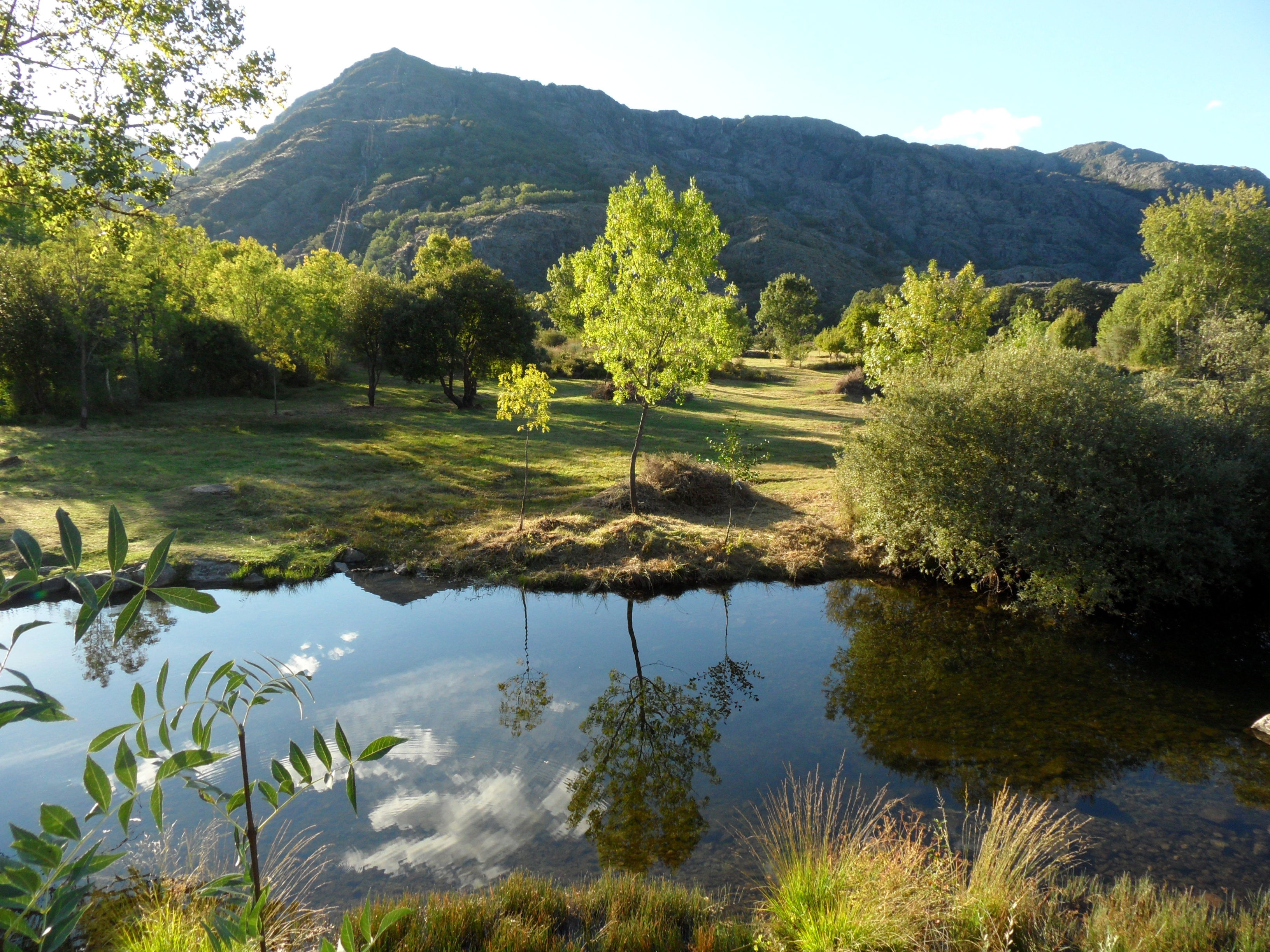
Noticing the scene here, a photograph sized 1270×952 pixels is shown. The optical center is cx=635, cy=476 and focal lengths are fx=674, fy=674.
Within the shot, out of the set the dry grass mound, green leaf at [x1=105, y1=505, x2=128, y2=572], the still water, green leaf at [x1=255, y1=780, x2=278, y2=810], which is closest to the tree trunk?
the still water

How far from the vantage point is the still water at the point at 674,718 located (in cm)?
778

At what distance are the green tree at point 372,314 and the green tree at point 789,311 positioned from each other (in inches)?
1644

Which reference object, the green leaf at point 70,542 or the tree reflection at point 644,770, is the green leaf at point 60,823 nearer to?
the green leaf at point 70,542

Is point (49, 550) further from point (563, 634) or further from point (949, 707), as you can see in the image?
point (949, 707)

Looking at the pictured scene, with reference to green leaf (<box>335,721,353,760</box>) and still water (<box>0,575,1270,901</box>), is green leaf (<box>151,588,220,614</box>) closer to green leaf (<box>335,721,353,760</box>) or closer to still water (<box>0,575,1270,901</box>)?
green leaf (<box>335,721,353,760</box>)

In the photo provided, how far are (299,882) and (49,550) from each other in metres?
11.0

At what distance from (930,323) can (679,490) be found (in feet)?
38.9

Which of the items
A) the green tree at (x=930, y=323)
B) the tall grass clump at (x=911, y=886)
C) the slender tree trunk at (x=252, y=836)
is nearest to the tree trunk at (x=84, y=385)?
the green tree at (x=930, y=323)

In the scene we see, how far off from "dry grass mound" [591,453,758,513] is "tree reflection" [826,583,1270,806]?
698 cm

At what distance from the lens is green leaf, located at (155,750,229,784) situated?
185 cm

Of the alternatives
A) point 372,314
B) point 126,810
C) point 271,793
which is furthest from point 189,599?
point 372,314

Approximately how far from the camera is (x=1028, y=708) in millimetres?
10555

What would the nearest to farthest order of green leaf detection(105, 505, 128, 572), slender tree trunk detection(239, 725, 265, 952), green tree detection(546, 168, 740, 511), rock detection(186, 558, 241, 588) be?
1. green leaf detection(105, 505, 128, 572)
2. slender tree trunk detection(239, 725, 265, 952)
3. rock detection(186, 558, 241, 588)
4. green tree detection(546, 168, 740, 511)

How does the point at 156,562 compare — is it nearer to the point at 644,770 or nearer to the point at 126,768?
the point at 126,768
